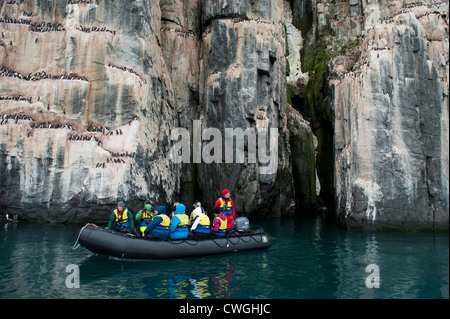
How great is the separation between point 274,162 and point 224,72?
7.15 m

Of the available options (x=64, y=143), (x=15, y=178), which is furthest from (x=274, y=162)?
(x=15, y=178)

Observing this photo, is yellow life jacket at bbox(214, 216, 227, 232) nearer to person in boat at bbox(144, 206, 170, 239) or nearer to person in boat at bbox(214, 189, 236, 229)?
person in boat at bbox(214, 189, 236, 229)

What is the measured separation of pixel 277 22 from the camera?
2723cm

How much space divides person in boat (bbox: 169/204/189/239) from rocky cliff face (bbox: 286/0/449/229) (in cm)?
1067

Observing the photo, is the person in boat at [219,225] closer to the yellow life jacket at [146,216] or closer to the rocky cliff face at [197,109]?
the yellow life jacket at [146,216]

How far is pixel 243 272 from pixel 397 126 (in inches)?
523

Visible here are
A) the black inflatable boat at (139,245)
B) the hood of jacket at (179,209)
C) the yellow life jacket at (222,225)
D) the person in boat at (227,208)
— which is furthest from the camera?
the person in boat at (227,208)

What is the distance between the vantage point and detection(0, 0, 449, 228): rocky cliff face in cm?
1972

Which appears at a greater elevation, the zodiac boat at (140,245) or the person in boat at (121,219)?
the person in boat at (121,219)

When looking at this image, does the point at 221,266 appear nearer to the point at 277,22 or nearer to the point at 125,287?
the point at 125,287

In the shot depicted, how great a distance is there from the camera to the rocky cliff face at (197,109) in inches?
776

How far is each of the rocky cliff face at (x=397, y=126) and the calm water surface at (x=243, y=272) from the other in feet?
10.1

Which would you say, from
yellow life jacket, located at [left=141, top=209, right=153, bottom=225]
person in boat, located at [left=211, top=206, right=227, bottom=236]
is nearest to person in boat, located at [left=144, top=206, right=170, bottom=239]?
yellow life jacket, located at [left=141, top=209, right=153, bottom=225]

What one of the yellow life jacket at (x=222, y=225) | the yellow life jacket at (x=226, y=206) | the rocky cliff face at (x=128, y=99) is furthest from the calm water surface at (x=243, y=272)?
the rocky cliff face at (x=128, y=99)
